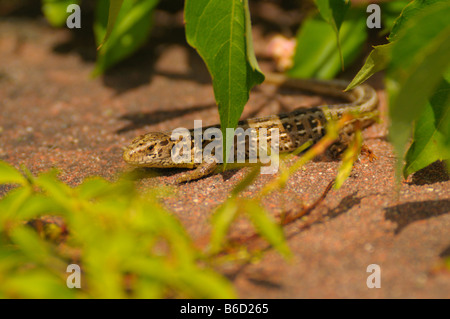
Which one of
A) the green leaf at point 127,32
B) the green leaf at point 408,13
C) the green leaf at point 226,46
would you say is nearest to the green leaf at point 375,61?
the green leaf at point 408,13

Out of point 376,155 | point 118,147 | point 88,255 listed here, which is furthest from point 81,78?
point 88,255

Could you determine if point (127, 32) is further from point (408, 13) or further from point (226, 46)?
point (408, 13)

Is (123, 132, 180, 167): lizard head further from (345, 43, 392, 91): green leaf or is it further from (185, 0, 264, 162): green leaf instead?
(345, 43, 392, 91): green leaf

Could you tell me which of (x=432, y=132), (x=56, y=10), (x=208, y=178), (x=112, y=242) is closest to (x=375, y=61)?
(x=432, y=132)

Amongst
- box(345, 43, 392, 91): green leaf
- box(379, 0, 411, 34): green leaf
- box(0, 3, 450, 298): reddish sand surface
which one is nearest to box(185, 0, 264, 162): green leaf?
box(345, 43, 392, 91): green leaf

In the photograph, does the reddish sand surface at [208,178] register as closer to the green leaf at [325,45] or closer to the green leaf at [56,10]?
the green leaf at [325,45]

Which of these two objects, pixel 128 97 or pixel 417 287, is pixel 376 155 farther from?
pixel 128 97
